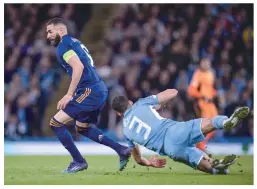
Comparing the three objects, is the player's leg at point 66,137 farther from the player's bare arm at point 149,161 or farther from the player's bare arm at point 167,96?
the player's bare arm at point 167,96

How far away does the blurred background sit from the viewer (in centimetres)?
1190

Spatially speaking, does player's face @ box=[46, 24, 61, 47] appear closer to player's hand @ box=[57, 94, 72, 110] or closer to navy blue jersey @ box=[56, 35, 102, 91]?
navy blue jersey @ box=[56, 35, 102, 91]

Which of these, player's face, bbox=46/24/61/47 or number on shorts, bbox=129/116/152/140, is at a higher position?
player's face, bbox=46/24/61/47

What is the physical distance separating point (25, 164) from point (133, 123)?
7.86 ft

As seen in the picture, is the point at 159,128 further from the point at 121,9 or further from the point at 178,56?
the point at 121,9

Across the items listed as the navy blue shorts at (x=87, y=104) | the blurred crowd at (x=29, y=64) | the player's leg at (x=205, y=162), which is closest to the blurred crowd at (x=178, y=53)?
the blurred crowd at (x=29, y=64)

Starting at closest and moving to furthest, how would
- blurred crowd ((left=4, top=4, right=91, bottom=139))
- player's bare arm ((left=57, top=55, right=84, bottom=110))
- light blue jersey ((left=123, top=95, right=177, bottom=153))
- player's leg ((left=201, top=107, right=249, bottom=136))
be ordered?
player's leg ((left=201, top=107, right=249, bottom=136)) < light blue jersey ((left=123, top=95, right=177, bottom=153)) < player's bare arm ((left=57, top=55, right=84, bottom=110)) < blurred crowd ((left=4, top=4, right=91, bottom=139))

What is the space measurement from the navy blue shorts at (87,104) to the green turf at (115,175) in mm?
646

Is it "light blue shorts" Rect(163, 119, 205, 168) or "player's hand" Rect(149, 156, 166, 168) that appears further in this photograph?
"player's hand" Rect(149, 156, 166, 168)

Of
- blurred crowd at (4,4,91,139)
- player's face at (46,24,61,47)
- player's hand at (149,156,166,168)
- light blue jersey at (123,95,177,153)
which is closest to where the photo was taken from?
light blue jersey at (123,95,177,153)

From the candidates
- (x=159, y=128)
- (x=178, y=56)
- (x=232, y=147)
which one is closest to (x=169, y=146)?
(x=159, y=128)

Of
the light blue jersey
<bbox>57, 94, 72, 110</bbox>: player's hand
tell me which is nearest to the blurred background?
the light blue jersey

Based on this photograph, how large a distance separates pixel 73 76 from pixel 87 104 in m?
0.47

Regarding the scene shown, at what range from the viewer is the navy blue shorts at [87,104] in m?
7.77
